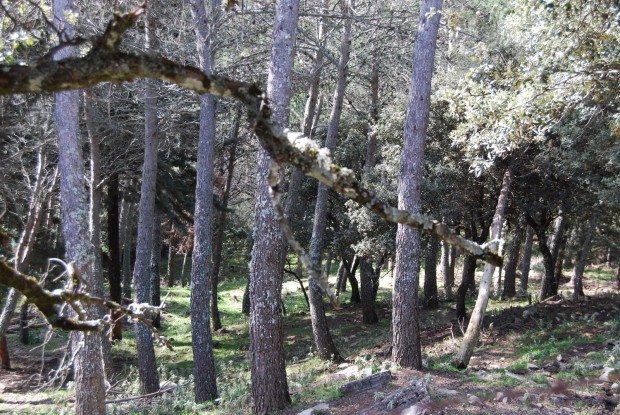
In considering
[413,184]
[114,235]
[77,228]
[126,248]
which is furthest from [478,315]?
[126,248]

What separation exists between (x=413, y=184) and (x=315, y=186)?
1006 cm

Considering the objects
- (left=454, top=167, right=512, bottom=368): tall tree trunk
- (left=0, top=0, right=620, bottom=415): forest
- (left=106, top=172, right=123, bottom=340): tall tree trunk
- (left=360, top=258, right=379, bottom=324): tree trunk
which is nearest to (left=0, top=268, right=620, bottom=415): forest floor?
(left=0, top=0, right=620, bottom=415): forest

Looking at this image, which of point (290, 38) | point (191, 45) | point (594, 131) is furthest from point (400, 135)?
point (290, 38)

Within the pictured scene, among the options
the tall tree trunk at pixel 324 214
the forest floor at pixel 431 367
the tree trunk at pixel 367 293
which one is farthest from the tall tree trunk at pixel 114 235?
the tree trunk at pixel 367 293

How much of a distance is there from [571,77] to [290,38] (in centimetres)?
409

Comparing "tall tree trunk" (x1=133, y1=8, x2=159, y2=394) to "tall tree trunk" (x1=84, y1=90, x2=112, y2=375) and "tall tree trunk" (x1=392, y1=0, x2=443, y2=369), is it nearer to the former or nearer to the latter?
"tall tree trunk" (x1=84, y1=90, x2=112, y2=375)

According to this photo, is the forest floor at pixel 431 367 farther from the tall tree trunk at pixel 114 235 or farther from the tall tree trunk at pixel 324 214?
the tall tree trunk at pixel 114 235

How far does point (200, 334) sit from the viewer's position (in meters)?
10.9

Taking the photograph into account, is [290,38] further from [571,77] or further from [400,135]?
[400,135]

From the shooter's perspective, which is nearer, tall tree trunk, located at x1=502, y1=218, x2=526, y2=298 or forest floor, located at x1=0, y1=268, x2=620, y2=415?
forest floor, located at x1=0, y1=268, x2=620, y2=415

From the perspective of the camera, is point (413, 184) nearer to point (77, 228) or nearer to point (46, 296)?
point (77, 228)

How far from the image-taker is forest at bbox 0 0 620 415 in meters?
3.16

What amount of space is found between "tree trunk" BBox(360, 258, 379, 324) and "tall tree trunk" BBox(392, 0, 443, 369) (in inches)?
317

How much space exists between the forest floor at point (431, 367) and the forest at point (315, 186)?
0.08 m
